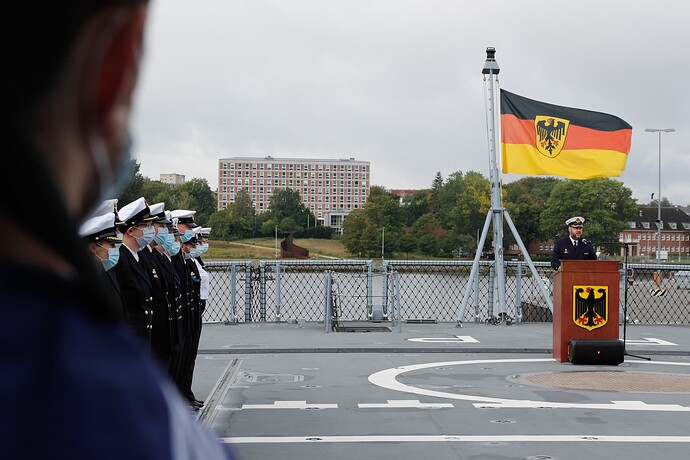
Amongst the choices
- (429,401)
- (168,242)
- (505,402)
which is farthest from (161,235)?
(505,402)

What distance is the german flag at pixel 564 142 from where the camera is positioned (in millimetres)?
17484

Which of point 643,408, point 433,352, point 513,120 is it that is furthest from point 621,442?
point 513,120

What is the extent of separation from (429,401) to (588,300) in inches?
156

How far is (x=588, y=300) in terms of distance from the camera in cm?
1248

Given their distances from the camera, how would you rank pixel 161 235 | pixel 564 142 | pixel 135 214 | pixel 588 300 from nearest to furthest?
pixel 135 214, pixel 161 235, pixel 588 300, pixel 564 142

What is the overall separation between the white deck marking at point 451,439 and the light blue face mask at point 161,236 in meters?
1.63

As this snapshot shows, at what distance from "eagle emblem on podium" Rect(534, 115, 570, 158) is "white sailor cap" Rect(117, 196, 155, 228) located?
447 inches

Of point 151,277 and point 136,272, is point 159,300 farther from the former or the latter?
point 136,272

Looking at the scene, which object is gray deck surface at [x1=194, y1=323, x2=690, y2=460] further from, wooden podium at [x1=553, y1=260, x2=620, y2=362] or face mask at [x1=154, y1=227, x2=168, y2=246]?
face mask at [x1=154, y1=227, x2=168, y2=246]

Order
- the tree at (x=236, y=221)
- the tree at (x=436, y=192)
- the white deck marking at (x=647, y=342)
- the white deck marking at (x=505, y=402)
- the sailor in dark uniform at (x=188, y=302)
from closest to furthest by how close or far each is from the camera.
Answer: the sailor in dark uniform at (x=188, y=302) → the white deck marking at (x=505, y=402) → the white deck marking at (x=647, y=342) → the tree at (x=236, y=221) → the tree at (x=436, y=192)

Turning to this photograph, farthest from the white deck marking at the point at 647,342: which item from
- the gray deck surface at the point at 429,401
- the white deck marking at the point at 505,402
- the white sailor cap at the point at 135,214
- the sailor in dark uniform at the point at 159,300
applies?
the white sailor cap at the point at 135,214

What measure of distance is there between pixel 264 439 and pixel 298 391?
2457 mm

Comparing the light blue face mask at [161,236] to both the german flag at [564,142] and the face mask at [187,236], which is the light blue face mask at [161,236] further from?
the german flag at [564,142]

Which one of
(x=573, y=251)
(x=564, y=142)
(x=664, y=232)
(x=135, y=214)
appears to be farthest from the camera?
(x=664, y=232)
